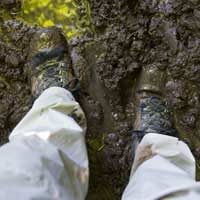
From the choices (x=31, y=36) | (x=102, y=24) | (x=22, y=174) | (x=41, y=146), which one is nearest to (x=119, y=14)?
(x=102, y=24)

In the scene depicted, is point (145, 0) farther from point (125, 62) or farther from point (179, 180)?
point (179, 180)

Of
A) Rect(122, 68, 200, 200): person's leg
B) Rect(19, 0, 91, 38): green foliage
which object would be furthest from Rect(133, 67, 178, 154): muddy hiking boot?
Rect(19, 0, 91, 38): green foliage

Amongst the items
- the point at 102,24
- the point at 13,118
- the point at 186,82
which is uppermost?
the point at 102,24

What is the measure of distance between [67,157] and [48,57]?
503mm

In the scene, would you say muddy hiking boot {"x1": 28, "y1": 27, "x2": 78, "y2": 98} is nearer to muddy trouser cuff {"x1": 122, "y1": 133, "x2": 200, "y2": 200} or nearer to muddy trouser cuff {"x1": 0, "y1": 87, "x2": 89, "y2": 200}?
muddy trouser cuff {"x1": 0, "y1": 87, "x2": 89, "y2": 200}

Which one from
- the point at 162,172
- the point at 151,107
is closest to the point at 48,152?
the point at 162,172

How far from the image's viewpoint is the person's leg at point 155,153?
32.8 inches

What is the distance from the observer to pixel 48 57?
1.37 metres

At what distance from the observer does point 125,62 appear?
1.31m

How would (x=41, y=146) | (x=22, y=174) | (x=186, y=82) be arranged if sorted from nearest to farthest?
(x=22, y=174), (x=41, y=146), (x=186, y=82)

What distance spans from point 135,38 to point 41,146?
0.54 m

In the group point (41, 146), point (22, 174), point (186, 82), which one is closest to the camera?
point (22, 174)

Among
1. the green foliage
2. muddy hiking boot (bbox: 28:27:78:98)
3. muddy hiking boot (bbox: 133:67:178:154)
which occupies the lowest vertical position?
muddy hiking boot (bbox: 133:67:178:154)

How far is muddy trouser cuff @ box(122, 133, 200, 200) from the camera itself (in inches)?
31.5
